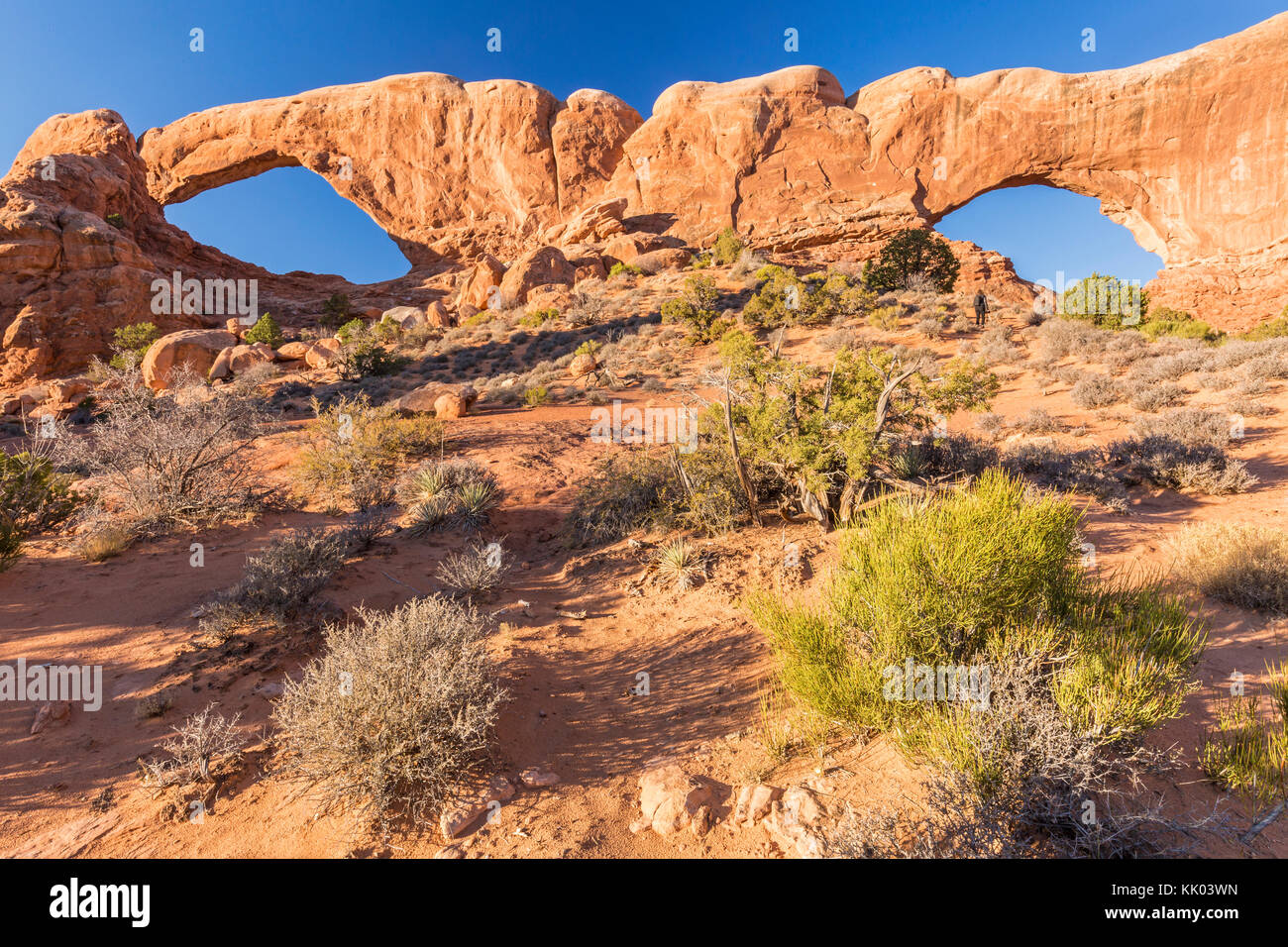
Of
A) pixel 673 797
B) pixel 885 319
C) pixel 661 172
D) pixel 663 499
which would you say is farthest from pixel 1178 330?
pixel 661 172

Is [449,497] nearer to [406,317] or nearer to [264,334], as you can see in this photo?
[264,334]

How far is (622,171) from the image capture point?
35625mm

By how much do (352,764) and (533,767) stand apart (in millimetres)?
977

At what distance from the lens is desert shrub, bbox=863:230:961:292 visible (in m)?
22.2

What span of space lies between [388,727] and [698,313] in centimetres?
1843

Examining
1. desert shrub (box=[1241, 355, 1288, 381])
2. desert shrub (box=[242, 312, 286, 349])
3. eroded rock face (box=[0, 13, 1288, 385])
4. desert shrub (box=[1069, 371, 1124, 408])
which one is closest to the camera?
desert shrub (box=[1241, 355, 1288, 381])

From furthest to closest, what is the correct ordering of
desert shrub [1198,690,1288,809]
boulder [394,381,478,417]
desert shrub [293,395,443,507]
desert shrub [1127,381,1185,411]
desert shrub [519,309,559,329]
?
desert shrub [519,309,559,329]
boulder [394,381,478,417]
desert shrub [1127,381,1185,411]
desert shrub [293,395,443,507]
desert shrub [1198,690,1288,809]

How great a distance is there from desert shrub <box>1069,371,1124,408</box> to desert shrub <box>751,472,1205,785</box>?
9.36 m

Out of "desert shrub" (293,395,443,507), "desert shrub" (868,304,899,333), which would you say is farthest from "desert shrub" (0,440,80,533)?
"desert shrub" (868,304,899,333)

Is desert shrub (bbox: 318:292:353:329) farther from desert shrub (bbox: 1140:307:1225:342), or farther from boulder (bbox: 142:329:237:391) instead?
desert shrub (bbox: 1140:307:1225:342)

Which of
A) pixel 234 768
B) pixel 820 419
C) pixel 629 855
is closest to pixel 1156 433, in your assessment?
pixel 820 419

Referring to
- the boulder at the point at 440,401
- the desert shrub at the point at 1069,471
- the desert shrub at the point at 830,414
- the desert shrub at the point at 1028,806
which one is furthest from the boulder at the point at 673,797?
the boulder at the point at 440,401

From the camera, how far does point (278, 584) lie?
4.64 metres

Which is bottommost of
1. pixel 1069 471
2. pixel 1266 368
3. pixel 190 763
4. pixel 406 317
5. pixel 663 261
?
pixel 190 763
